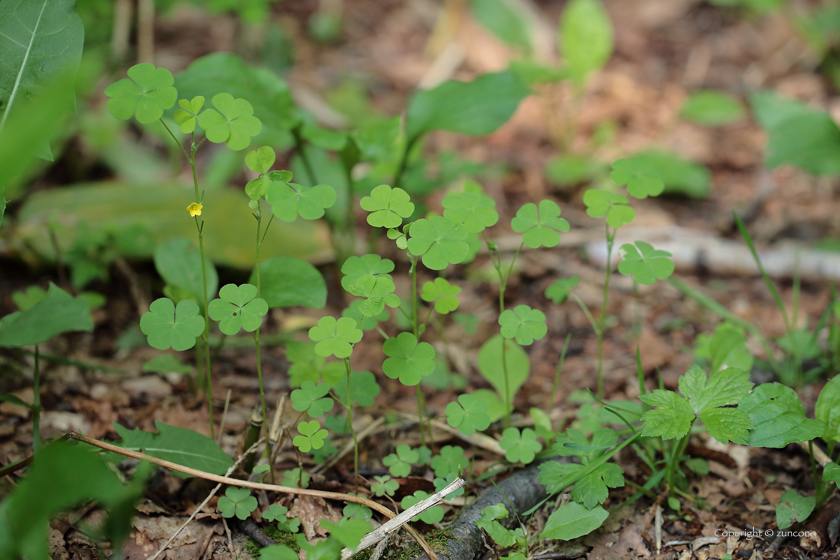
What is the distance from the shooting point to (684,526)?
5.12ft

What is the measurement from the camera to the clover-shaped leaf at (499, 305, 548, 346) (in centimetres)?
153

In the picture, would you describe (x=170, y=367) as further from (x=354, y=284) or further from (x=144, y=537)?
(x=354, y=284)

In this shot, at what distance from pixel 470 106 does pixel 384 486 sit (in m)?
1.51

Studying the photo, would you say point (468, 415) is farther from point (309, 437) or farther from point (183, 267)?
point (183, 267)

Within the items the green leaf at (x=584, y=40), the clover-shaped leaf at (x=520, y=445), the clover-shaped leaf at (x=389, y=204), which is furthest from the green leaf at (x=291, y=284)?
the green leaf at (x=584, y=40)

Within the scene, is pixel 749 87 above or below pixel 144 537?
above

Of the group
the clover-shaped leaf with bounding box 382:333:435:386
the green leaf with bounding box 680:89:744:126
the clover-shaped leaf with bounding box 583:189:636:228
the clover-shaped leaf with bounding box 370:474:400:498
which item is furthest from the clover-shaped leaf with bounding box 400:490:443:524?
the green leaf with bounding box 680:89:744:126

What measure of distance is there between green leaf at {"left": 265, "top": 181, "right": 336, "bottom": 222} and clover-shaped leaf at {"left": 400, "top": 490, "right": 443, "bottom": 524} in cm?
77

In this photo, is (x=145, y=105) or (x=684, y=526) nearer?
(x=145, y=105)

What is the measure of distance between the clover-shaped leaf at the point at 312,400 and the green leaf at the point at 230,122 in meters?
0.65

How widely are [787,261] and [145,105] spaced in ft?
9.07

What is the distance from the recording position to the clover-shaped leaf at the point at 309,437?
1.46m

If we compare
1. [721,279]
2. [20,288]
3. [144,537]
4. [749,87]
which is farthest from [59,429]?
[749,87]

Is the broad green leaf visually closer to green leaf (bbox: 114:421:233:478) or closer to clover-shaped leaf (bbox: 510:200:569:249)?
green leaf (bbox: 114:421:233:478)
